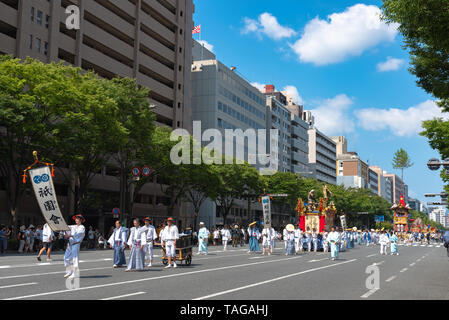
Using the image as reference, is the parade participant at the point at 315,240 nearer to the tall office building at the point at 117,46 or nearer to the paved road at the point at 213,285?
the paved road at the point at 213,285

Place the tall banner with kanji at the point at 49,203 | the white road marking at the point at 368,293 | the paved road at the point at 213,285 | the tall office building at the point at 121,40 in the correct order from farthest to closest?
the tall office building at the point at 121,40, the tall banner with kanji at the point at 49,203, the white road marking at the point at 368,293, the paved road at the point at 213,285

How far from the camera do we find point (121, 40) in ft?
173

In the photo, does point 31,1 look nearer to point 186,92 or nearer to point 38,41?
point 38,41

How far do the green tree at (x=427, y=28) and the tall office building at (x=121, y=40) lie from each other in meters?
32.2

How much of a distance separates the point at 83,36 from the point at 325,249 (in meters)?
30.3

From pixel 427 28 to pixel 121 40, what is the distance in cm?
4572

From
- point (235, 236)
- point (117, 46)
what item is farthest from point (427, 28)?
point (117, 46)

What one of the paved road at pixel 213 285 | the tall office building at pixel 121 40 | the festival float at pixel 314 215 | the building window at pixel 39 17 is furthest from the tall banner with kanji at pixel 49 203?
the building window at pixel 39 17

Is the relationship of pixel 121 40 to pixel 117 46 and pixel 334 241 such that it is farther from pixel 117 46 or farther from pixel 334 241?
pixel 334 241

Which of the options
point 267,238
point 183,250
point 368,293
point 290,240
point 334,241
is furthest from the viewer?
point 290,240

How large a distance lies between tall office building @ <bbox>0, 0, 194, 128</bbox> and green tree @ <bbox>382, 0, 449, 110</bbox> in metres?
32.2

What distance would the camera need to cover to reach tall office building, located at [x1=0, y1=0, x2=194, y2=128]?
3922 centimetres

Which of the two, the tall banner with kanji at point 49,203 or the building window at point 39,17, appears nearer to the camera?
the tall banner with kanji at point 49,203

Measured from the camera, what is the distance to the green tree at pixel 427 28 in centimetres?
1045
